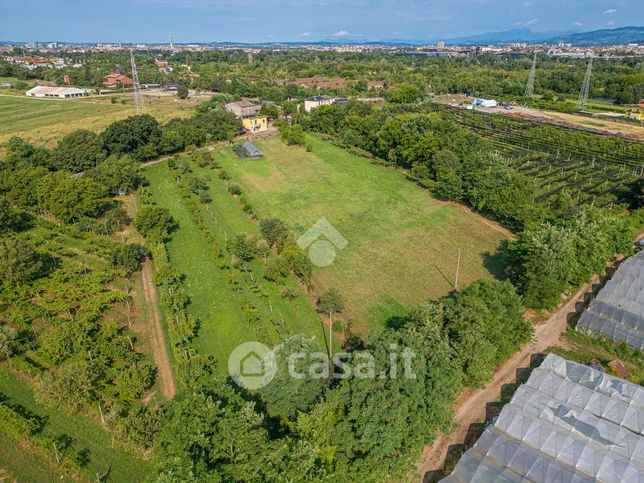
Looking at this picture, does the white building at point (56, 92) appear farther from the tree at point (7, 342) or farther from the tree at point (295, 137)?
the tree at point (7, 342)

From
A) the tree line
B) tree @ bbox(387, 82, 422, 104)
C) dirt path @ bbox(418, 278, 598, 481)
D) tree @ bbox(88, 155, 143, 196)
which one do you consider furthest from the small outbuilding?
tree @ bbox(387, 82, 422, 104)

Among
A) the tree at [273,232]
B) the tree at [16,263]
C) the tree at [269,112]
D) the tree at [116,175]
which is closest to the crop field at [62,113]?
the tree at [269,112]

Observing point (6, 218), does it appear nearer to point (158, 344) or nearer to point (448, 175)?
point (158, 344)

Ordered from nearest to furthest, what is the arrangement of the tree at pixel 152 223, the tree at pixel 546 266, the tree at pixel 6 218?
the tree at pixel 546 266 < the tree at pixel 152 223 < the tree at pixel 6 218

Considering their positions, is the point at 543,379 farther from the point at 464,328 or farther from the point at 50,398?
the point at 50,398

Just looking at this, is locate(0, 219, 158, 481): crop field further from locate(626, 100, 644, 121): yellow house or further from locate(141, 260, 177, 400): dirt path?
locate(626, 100, 644, 121): yellow house

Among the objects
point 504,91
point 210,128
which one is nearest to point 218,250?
point 210,128
